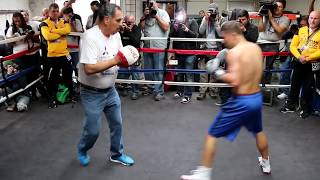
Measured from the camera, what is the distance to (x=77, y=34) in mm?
4352

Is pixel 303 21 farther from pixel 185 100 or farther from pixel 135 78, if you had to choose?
pixel 135 78

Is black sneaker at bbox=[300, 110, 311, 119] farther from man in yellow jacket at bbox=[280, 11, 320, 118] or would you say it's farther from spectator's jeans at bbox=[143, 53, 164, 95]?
spectator's jeans at bbox=[143, 53, 164, 95]

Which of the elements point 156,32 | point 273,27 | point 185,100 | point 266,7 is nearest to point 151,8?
point 156,32

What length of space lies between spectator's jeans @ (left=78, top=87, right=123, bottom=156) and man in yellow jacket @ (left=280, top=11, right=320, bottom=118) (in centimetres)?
233

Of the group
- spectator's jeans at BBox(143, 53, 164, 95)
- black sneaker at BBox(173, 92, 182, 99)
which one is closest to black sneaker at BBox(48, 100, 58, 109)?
spectator's jeans at BBox(143, 53, 164, 95)

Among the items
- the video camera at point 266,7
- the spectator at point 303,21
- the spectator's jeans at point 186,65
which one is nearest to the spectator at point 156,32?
the spectator's jeans at point 186,65

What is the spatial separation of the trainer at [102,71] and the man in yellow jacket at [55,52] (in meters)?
1.84

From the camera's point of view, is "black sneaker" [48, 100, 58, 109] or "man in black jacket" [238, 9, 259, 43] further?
Result: "black sneaker" [48, 100, 58, 109]

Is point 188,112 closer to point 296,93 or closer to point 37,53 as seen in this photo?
point 296,93

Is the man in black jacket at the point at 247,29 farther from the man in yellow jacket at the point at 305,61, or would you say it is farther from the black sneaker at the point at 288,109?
the black sneaker at the point at 288,109

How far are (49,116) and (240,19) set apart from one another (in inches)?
99.0

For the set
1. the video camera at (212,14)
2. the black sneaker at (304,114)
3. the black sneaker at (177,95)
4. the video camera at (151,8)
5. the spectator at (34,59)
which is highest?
the video camera at (151,8)

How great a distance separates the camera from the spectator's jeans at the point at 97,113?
2381 millimetres

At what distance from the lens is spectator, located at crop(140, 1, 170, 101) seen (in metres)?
4.32
